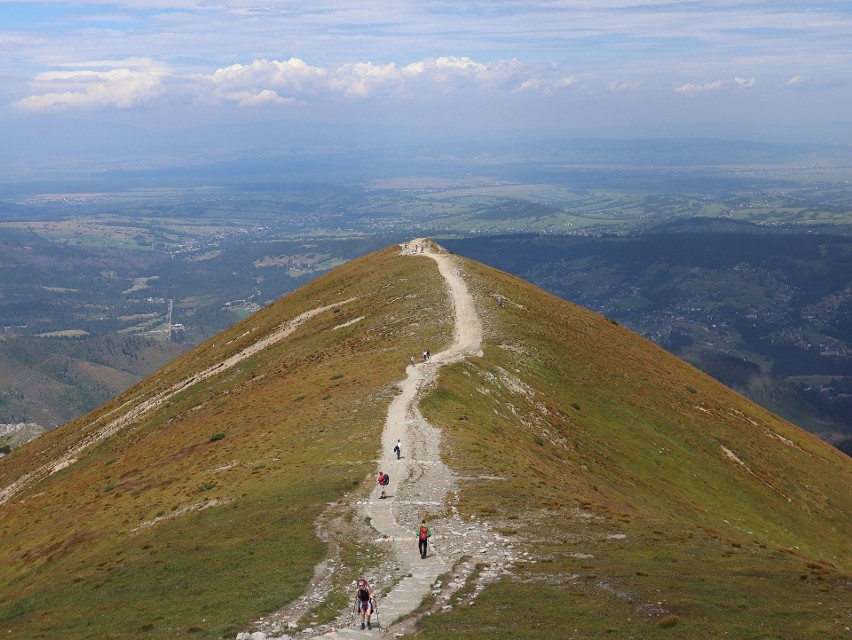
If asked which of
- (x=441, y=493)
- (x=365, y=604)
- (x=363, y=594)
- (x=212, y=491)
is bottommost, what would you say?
(x=212, y=491)

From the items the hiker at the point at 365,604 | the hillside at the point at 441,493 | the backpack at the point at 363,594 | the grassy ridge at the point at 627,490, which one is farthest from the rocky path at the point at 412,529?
the grassy ridge at the point at 627,490

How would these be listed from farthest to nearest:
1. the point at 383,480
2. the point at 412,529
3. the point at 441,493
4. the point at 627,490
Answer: the point at 627,490 < the point at 383,480 < the point at 441,493 < the point at 412,529

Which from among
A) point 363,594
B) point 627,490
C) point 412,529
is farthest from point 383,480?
point 627,490

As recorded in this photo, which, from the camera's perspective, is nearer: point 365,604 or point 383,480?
point 365,604

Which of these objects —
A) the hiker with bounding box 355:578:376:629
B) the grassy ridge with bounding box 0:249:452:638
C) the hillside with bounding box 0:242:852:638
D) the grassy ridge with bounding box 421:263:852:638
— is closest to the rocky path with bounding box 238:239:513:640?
the hillside with bounding box 0:242:852:638

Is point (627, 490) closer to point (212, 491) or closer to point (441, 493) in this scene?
point (441, 493)

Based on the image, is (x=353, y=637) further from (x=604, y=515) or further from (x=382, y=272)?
(x=382, y=272)
